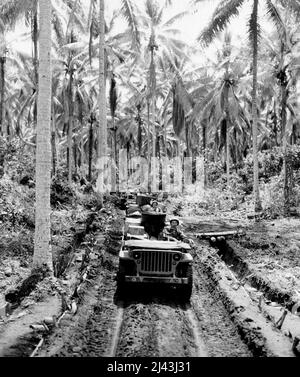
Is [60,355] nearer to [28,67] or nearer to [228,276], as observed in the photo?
[228,276]

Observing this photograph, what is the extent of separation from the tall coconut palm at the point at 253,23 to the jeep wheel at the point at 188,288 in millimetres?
12229

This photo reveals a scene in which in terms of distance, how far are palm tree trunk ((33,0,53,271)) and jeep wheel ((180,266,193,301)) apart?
2.70m

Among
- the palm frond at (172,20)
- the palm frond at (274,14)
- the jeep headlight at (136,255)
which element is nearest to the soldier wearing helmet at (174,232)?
the jeep headlight at (136,255)

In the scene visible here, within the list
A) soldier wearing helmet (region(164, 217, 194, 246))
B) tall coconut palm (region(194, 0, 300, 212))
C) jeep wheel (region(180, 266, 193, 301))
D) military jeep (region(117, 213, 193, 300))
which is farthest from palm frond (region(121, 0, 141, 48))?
jeep wheel (region(180, 266, 193, 301))

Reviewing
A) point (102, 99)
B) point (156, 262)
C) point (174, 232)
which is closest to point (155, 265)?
point (156, 262)

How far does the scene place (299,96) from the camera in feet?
115

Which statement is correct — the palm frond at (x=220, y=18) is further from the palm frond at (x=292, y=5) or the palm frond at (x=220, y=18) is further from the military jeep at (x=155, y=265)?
the military jeep at (x=155, y=265)

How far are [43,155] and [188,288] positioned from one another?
382 centimetres

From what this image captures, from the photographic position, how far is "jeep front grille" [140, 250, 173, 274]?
330 inches

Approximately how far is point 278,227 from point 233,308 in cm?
931

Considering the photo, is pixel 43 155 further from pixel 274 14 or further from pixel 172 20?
pixel 172 20

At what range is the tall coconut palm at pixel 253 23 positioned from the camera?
1966 cm
